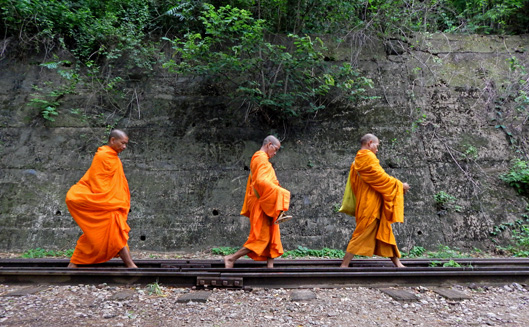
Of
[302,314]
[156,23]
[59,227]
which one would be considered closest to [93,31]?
[156,23]

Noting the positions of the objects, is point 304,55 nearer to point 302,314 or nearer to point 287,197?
point 287,197

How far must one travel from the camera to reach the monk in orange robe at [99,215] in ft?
13.2

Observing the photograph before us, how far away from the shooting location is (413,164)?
650 centimetres

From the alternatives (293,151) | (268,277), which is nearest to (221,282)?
(268,277)

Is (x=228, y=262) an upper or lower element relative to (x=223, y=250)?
upper

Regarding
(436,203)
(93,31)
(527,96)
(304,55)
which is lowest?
(436,203)

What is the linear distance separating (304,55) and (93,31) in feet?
15.1

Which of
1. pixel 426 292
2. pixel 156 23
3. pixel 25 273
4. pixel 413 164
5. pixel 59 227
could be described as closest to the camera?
pixel 426 292

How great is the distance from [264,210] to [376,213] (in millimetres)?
1437

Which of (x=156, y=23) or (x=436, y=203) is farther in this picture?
(x=156, y=23)

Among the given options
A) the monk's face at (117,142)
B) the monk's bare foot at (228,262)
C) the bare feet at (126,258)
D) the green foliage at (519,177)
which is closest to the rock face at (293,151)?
the green foliage at (519,177)

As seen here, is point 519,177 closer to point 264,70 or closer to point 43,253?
point 264,70

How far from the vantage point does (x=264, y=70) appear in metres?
6.75

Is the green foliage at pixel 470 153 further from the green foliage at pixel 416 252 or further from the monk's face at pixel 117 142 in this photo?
the monk's face at pixel 117 142
